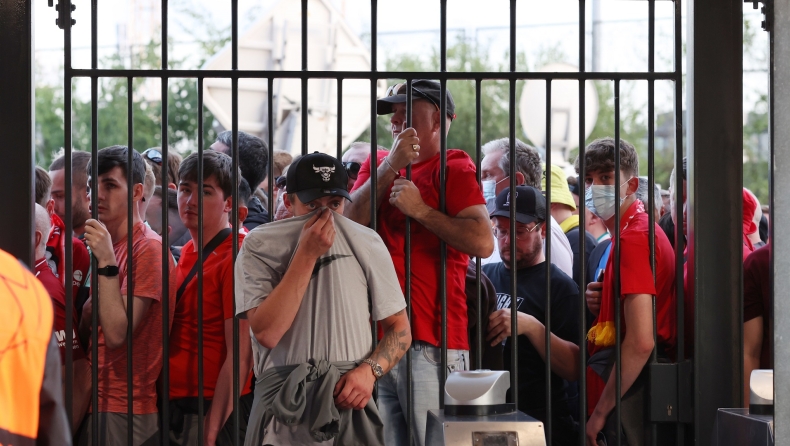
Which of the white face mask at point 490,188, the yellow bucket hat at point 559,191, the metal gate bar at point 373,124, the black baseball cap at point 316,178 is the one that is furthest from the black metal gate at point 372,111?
the yellow bucket hat at point 559,191

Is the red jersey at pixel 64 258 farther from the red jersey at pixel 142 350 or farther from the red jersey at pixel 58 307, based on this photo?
the red jersey at pixel 142 350

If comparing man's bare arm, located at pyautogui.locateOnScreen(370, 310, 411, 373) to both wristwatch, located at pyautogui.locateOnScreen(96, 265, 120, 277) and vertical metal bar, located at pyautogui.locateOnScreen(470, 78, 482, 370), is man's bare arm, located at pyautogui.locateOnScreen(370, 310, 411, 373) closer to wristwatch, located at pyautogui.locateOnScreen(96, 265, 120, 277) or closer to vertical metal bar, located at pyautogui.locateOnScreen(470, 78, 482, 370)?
vertical metal bar, located at pyautogui.locateOnScreen(470, 78, 482, 370)

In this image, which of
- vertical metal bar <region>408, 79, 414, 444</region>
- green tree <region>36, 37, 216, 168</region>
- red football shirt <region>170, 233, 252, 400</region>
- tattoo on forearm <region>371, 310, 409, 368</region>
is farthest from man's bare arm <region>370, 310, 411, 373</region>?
green tree <region>36, 37, 216, 168</region>

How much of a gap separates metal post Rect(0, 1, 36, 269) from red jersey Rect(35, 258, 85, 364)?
348 mm

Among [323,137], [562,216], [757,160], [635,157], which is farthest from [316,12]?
[757,160]

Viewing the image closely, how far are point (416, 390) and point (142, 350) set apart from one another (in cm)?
112

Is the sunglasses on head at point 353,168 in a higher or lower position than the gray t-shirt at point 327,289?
higher

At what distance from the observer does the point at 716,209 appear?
3.59 m

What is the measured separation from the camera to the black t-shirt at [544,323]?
401 centimetres

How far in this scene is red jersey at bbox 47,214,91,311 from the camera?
13.2 feet

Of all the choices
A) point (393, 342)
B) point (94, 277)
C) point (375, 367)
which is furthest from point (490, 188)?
point (94, 277)

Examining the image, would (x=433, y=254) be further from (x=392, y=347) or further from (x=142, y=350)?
(x=142, y=350)

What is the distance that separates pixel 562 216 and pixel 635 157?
1.25 m

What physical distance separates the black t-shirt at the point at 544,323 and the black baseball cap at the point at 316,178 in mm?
1271
